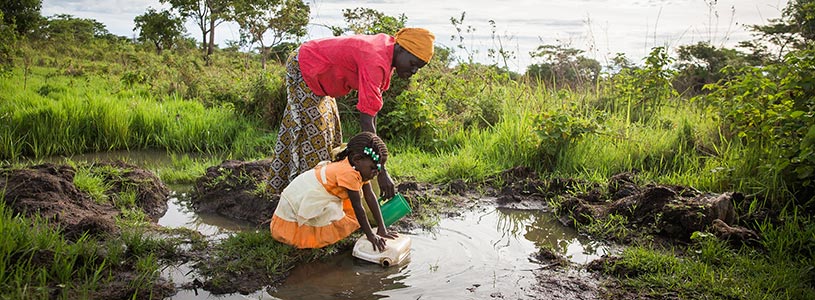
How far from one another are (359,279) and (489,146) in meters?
3.37

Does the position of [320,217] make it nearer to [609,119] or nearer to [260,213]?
[260,213]

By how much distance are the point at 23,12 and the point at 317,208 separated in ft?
65.3

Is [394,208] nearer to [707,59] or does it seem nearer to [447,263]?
[447,263]

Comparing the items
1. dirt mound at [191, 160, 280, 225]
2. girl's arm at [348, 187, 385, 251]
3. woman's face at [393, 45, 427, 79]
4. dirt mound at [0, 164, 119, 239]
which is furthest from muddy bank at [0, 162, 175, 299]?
woman's face at [393, 45, 427, 79]

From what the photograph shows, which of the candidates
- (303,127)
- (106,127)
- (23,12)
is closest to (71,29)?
(23,12)

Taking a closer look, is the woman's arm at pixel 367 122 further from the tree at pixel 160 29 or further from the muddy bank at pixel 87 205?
the tree at pixel 160 29

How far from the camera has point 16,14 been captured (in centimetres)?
1967

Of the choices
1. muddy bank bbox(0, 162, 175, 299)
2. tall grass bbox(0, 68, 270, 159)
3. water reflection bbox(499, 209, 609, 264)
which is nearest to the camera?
muddy bank bbox(0, 162, 175, 299)

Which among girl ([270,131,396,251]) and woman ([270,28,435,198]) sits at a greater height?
woman ([270,28,435,198])

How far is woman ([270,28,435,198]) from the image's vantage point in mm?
4082

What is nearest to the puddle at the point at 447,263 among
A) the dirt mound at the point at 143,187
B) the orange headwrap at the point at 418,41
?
the dirt mound at the point at 143,187

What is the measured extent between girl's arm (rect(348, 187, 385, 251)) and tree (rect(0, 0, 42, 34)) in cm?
1860

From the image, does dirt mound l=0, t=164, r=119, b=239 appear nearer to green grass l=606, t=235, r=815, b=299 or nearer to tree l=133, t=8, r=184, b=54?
green grass l=606, t=235, r=815, b=299

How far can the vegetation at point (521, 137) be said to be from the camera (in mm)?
3807
